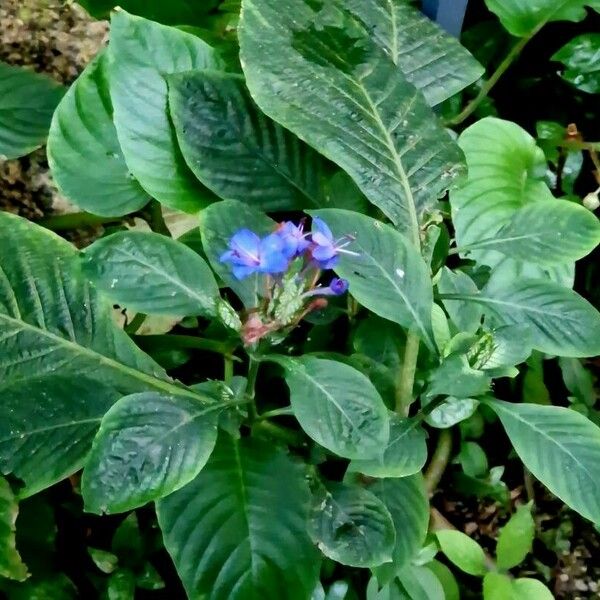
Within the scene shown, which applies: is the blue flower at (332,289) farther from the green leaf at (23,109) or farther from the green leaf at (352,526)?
the green leaf at (23,109)

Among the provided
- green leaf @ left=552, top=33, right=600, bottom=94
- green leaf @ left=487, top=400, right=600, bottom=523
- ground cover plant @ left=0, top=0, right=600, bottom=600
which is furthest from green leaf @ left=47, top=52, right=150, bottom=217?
green leaf @ left=552, top=33, right=600, bottom=94

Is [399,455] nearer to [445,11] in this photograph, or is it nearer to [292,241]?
[292,241]

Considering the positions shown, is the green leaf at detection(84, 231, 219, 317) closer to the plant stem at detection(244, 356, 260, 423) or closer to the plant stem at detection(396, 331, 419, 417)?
the plant stem at detection(244, 356, 260, 423)

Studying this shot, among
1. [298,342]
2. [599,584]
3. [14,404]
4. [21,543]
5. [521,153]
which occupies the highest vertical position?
[521,153]

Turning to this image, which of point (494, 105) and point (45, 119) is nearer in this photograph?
point (45, 119)

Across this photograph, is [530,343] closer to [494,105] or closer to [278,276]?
[278,276]

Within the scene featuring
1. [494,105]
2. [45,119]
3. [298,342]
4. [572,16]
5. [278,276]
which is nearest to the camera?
[278,276]

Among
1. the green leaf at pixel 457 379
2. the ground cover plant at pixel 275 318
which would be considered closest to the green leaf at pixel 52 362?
the ground cover plant at pixel 275 318

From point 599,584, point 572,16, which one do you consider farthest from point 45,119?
point 599,584
